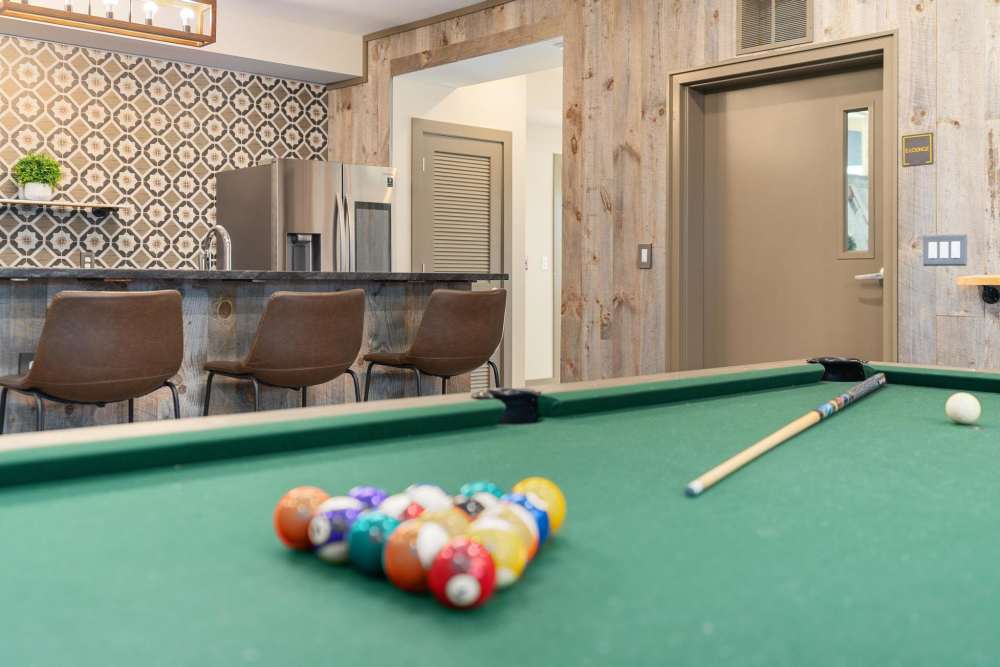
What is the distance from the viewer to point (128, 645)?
647 mm

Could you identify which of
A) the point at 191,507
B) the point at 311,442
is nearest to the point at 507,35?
the point at 311,442

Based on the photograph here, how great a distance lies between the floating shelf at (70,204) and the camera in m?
5.30

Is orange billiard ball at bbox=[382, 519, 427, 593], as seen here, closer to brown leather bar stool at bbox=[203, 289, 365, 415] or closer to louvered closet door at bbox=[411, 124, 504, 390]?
brown leather bar stool at bbox=[203, 289, 365, 415]

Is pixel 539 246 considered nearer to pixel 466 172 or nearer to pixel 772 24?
pixel 466 172

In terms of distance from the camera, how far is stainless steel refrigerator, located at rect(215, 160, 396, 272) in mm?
5648

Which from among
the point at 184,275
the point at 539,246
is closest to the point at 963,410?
the point at 184,275

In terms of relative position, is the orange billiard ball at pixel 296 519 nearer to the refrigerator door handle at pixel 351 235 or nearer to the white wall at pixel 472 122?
the refrigerator door handle at pixel 351 235

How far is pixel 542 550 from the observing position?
888 millimetres

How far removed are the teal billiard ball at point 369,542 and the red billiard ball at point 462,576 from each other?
81 mm

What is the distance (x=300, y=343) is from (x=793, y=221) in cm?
234

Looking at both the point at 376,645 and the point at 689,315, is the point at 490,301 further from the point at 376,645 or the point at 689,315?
the point at 376,645

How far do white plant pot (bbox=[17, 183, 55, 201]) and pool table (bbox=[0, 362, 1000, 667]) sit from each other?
4.55m

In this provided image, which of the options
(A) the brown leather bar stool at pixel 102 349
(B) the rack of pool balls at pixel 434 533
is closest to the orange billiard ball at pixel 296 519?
(B) the rack of pool balls at pixel 434 533

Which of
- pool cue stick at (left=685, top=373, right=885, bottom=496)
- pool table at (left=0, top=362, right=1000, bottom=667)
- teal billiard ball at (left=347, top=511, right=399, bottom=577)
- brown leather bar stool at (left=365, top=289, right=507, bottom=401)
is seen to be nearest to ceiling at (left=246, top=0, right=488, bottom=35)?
brown leather bar stool at (left=365, top=289, right=507, bottom=401)
